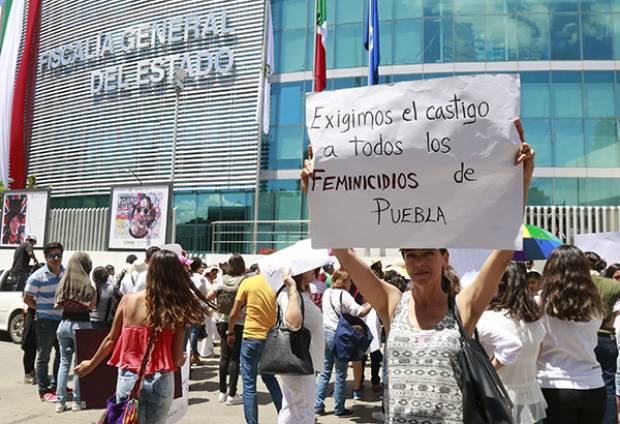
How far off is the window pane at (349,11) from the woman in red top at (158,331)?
78.3 feet

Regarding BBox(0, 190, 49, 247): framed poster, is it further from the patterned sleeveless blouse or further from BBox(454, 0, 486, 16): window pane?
the patterned sleeveless blouse

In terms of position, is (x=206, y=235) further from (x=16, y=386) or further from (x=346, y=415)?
(x=346, y=415)

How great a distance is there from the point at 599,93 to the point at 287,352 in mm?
23154

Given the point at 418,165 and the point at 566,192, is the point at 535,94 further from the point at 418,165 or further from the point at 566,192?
the point at 418,165

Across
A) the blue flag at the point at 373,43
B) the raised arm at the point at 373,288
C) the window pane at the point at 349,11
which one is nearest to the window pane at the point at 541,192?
the blue flag at the point at 373,43

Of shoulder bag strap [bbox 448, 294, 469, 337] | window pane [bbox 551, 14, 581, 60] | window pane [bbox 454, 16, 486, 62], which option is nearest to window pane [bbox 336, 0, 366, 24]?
window pane [bbox 454, 16, 486, 62]

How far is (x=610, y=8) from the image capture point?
24.1 metres

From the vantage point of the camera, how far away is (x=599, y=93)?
78.5 ft

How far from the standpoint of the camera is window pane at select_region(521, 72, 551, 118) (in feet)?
78.8

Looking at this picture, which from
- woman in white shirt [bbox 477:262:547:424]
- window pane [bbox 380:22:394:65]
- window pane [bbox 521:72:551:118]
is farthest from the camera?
window pane [bbox 380:22:394:65]

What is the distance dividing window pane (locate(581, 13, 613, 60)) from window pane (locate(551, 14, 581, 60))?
1.07 feet

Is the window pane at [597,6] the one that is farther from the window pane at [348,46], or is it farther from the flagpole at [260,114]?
the flagpole at [260,114]

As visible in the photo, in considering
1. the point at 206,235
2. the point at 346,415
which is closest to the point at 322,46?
the point at 346,415

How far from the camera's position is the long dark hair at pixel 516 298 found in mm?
3910
